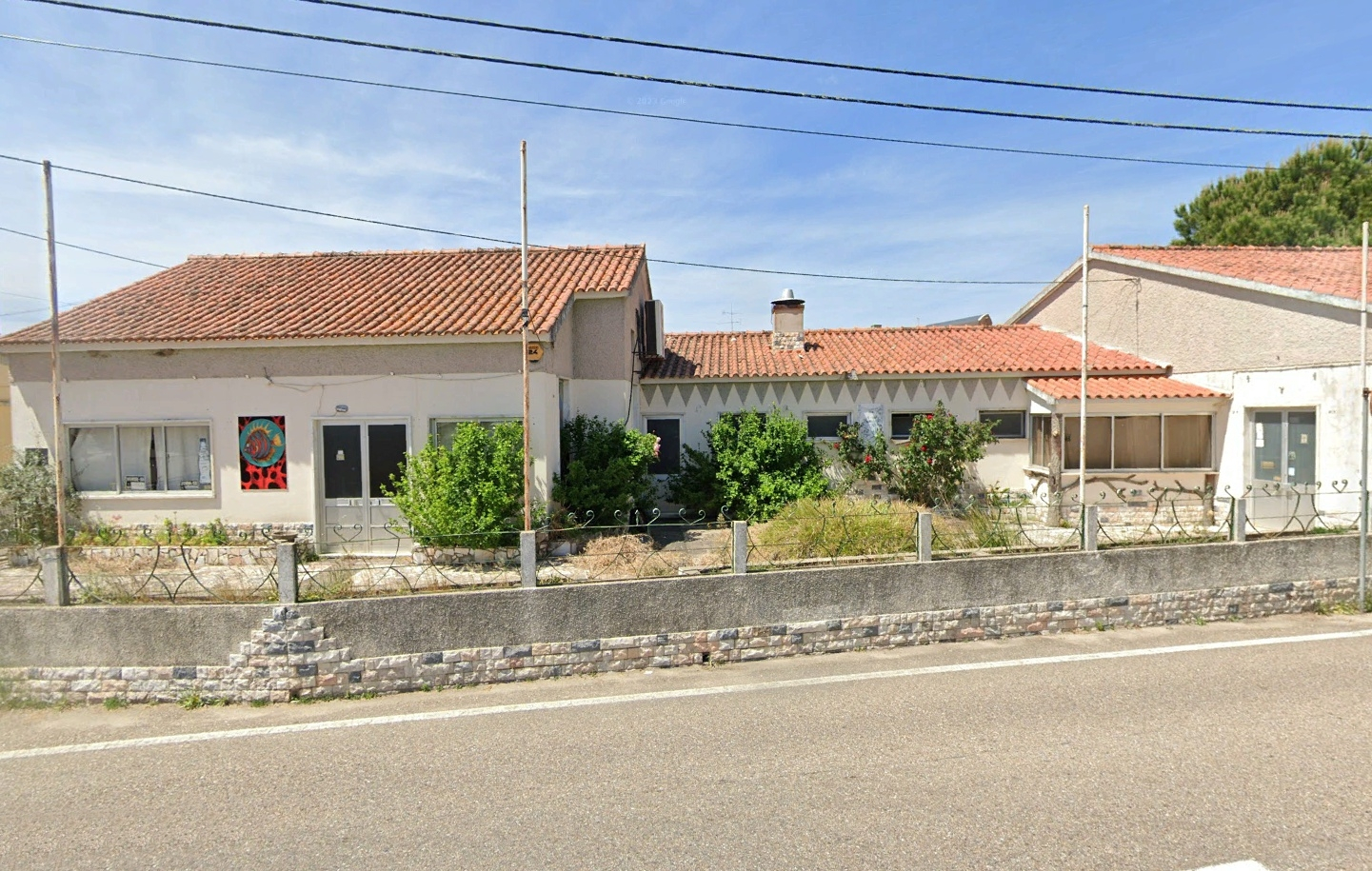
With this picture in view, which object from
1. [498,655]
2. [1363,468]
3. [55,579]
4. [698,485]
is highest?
[1363,468]

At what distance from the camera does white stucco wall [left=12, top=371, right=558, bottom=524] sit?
11.0m

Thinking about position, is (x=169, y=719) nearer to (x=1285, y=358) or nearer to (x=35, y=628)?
(x=35, y=628)

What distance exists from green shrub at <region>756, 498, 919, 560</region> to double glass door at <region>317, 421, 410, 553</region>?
612 centimetres

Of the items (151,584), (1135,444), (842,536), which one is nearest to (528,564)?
(842,536)

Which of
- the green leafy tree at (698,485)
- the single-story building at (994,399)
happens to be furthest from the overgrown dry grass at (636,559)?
the single-story building at (994,399)

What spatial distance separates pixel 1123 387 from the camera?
557 inches

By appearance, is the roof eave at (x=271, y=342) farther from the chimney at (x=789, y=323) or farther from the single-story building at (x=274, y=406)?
the chimney at (x=789, y=323)

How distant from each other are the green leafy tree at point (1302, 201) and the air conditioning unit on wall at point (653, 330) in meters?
24.9

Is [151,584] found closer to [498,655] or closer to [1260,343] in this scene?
A: [498,655]

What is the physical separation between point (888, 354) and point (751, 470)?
5154mm

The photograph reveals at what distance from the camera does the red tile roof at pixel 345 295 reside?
1105 centimetres

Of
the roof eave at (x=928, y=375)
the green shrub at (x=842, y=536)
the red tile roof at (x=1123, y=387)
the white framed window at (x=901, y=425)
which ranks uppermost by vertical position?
the roof eave at (x=928, y=375)

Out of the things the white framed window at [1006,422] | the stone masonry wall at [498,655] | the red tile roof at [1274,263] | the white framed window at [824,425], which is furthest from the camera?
the white framed window at [824,425]

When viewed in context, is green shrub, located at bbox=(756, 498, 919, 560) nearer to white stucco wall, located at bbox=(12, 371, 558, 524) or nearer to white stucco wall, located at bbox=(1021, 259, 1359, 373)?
white stucco wall, located at bbox=(12, 371, 558, 524)
